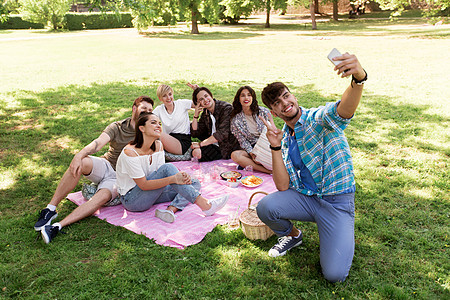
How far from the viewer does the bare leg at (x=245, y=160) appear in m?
5.80

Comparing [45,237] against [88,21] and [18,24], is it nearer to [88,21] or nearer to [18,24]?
[88,21]

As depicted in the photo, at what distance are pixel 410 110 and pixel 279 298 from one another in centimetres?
700

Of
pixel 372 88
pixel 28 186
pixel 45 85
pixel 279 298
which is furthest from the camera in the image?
pixel 45 85

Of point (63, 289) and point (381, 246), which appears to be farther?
point (381, 246)

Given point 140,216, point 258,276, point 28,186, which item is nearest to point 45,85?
point 28,186

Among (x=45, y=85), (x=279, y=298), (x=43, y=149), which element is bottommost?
(x=279, y=298)

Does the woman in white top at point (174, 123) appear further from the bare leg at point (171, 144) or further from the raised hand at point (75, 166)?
the raised hand at point (75, 166)

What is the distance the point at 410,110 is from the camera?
8484mm

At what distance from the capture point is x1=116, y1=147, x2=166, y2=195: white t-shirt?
4.20 meters

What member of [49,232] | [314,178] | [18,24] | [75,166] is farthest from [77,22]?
[314,178]

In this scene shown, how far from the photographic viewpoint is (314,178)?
3.46 meters

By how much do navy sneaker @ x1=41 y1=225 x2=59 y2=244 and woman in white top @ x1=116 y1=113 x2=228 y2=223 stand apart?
2.73 ft

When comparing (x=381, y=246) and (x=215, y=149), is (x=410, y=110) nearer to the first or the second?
(x=215, y=149)

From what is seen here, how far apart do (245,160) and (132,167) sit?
86.1 inches
